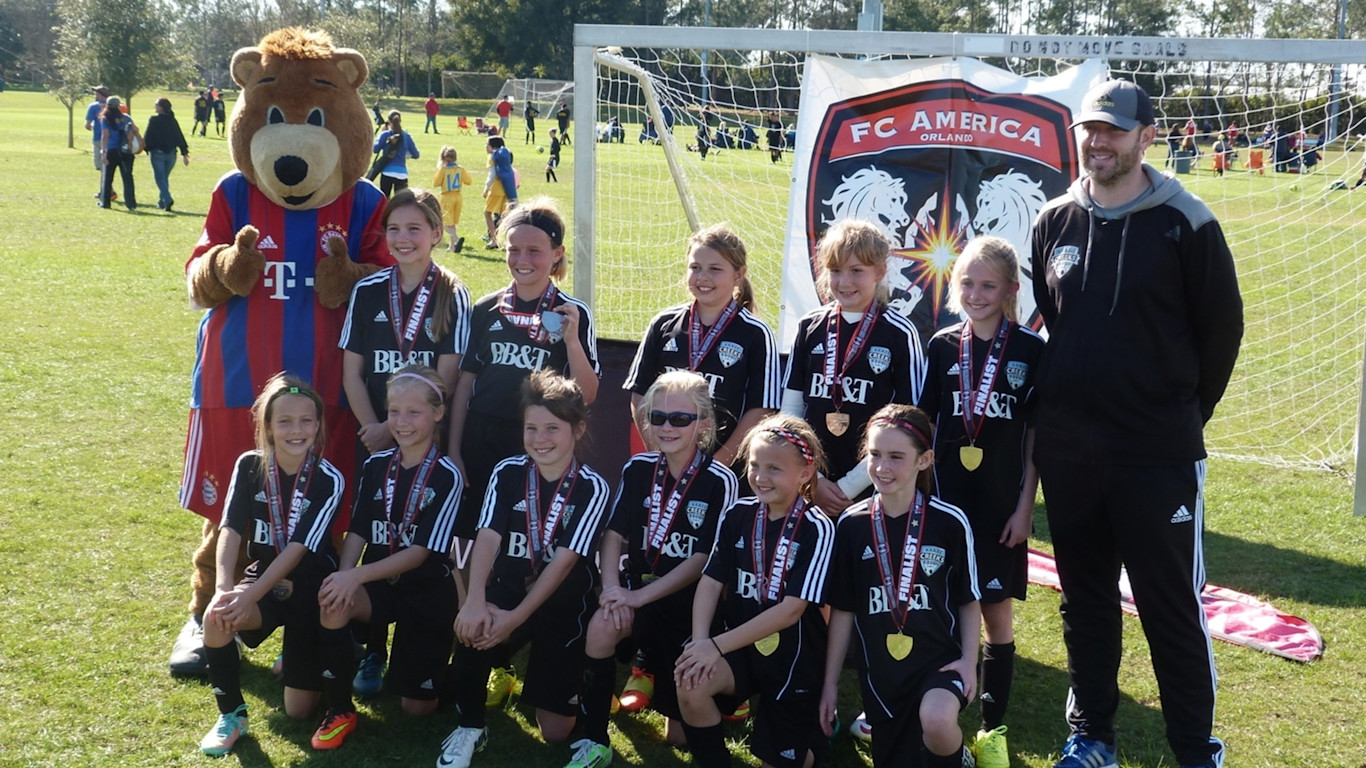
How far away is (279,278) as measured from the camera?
456 cm

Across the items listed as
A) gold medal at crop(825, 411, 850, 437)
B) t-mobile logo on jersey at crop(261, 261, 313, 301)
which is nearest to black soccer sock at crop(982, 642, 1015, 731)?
gold medal at crop(825, 411, 850, 437)

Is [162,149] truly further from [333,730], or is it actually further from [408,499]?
[333,730]

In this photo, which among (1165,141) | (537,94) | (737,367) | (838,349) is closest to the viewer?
(838,349)

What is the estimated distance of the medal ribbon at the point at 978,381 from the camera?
3.91 m

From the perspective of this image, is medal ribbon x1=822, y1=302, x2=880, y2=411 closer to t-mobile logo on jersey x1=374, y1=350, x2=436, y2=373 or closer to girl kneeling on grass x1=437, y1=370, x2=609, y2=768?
girl kneeling on grass x1=437, y1=370, x2=609, y2=768

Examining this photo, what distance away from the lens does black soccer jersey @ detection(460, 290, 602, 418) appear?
4367 millimetres

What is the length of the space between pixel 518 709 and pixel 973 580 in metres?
1.77

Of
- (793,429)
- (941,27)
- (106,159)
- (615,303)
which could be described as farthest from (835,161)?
(941,27)

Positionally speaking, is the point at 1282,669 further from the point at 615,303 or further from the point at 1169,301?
the point at 615,303

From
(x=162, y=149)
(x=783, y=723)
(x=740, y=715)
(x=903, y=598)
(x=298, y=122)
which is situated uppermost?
(x=162, y=149)

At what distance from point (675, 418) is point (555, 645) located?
0.89 meters

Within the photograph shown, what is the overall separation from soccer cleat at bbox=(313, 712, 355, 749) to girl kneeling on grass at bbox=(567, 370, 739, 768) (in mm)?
805

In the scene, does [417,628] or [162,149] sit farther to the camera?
[162,149]

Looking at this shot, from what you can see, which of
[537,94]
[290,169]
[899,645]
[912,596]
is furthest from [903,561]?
[537,94]
